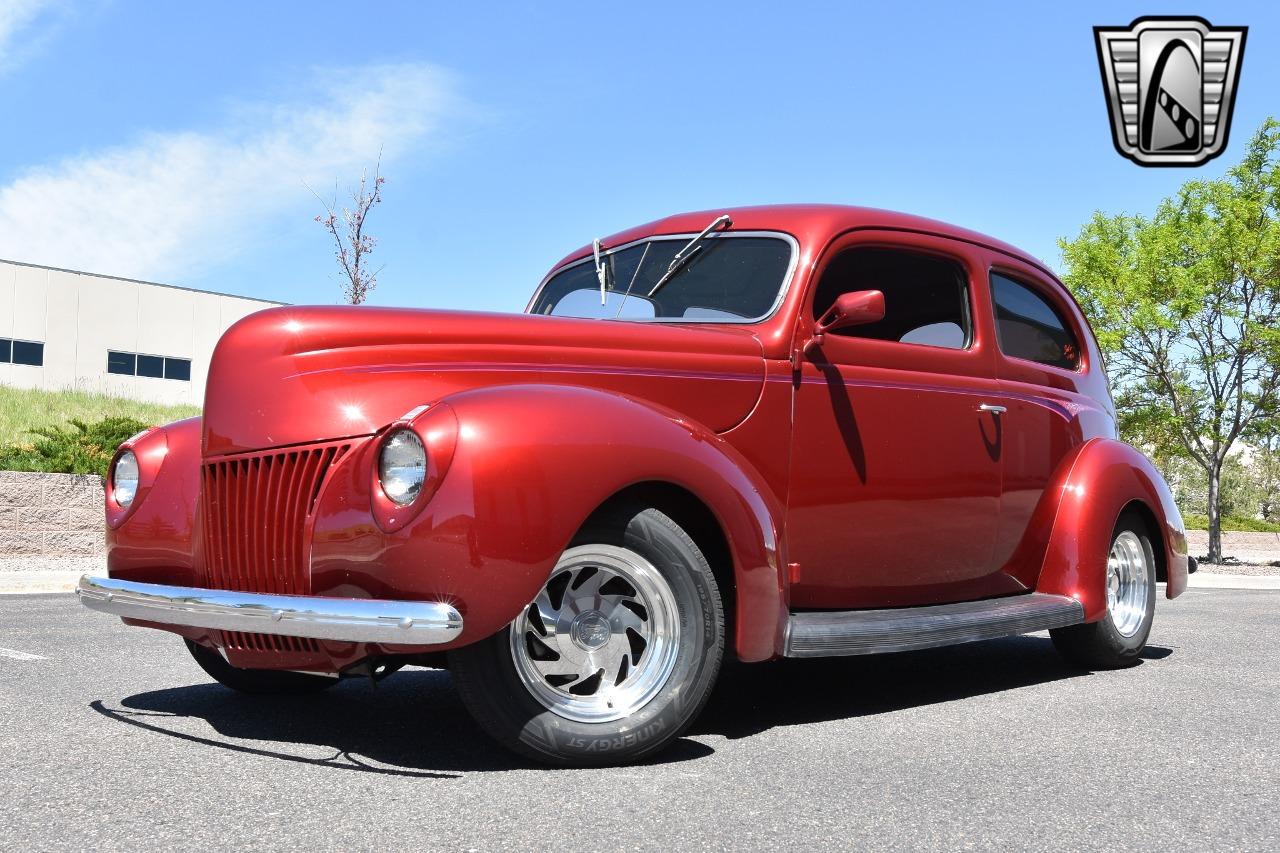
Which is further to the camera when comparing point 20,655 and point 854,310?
point 20,655

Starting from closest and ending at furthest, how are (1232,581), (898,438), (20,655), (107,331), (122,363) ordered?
(898,438) < (20,655) < (1232,581) < (107,331) < (122,363)

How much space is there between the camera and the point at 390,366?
11.9 feet

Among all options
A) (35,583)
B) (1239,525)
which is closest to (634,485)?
(35,583)

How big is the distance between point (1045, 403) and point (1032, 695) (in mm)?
1379

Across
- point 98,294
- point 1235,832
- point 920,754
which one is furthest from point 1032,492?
point 98,294

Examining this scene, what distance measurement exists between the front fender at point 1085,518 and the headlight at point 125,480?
151 inches

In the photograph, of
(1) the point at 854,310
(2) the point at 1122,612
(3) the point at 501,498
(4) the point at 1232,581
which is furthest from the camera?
(4) the point at 1232,581

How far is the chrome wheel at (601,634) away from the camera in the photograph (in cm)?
Answer: 347

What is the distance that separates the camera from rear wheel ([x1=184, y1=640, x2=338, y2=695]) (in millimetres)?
4590

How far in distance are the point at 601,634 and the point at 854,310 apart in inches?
63.3

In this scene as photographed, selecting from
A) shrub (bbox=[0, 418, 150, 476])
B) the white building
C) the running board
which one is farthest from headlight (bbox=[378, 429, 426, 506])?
the white building

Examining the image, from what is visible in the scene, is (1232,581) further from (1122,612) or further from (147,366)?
(147,366)

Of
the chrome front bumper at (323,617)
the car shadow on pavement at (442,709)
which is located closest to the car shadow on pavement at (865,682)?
the car shadow on pavement at (442,709)

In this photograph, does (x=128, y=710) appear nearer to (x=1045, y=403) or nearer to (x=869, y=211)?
(x=869, y=211)
